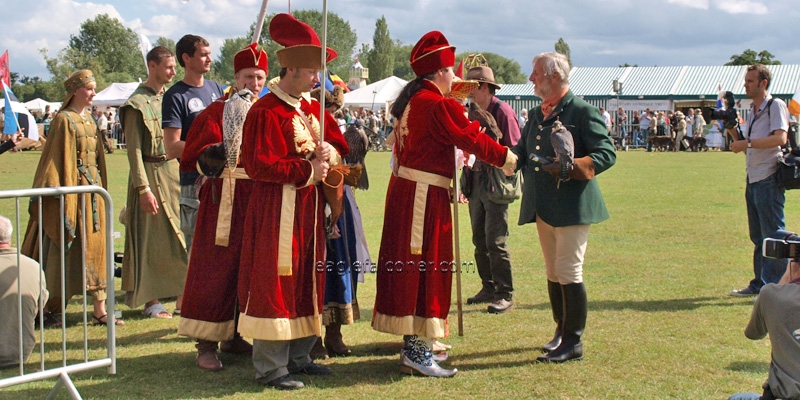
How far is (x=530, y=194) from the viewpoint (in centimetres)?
595

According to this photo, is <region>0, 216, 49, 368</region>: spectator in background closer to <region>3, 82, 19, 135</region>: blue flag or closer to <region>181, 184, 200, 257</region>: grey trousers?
<region>181, 184, 200, 257</region>: grey trousers

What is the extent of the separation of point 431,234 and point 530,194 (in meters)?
0.99

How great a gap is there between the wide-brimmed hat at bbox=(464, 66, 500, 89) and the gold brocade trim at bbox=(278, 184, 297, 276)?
2.92m

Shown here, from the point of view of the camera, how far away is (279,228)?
197 inches

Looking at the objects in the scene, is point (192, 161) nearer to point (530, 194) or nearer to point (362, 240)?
point (362, 240)

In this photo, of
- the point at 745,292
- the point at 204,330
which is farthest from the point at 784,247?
the point at 745,292

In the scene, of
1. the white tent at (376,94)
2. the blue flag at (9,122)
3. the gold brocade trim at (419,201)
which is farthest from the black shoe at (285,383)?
the white tent at (376,94)

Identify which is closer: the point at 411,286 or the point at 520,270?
the point at 411,286

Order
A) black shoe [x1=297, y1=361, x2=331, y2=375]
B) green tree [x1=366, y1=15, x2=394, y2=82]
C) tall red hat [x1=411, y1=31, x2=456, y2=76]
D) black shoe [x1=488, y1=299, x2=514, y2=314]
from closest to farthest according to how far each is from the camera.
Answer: tall red hat [x1=411, y1=31, x2=456, y2=76] < black shoe [x1=297, y1=361, x2=331, y2=375] < black shoe [x1=488, y1=299, x2=514, y2=314] < green tree [x1=366, y1=15, x2=394, y2=82]

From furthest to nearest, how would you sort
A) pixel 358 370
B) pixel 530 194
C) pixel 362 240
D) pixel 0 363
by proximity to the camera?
1. pixel 362 240
2. pixel 530 194
3. pixel 358 370
4. pixel 0 363

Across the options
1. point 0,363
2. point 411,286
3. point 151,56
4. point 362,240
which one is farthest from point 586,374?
point 151,56

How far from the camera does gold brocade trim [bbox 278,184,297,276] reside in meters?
5.00

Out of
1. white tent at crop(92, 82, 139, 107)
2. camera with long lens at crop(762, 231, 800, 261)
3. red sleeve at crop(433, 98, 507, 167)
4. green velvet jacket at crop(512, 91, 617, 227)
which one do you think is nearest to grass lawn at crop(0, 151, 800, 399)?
green velvet jacket at crop(512, 91, 617, 227)

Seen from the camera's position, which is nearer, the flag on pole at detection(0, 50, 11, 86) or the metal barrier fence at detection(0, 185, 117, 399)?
the metal barrier fence at detection(0, 185, 117, 399)
